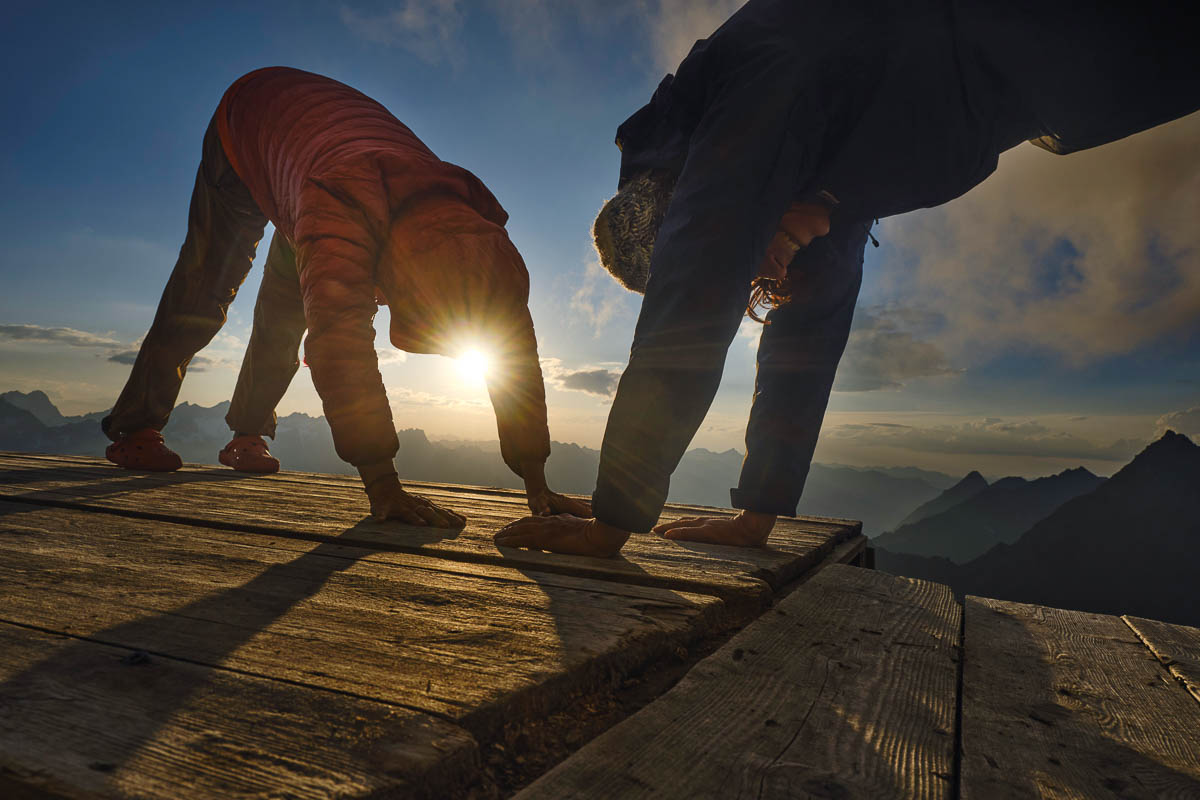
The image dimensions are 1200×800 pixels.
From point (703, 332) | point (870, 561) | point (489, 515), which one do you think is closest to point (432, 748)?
point (703, 332)

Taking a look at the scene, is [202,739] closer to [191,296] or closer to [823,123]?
[823,123]

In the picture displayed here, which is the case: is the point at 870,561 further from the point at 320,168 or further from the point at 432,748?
the point at 320,168

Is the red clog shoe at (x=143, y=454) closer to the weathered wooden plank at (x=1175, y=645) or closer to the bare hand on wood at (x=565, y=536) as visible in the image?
the bare hand on wood at (x=565, y=536)

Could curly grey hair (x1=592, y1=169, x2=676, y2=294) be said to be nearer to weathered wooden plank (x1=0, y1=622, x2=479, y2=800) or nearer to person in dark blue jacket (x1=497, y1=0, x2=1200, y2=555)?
person in dark blue jacket (x1=497, y1=0, x2=1200, y2=555)

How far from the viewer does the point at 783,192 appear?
1462 mm

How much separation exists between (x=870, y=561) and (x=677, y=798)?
277 cm

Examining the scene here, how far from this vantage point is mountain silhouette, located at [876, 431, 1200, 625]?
2825 centimetres

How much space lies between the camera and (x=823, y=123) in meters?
1.46

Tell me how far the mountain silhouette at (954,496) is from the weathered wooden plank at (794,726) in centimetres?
6864

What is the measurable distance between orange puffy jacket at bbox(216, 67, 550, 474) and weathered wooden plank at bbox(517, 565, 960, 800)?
1478 millimetres

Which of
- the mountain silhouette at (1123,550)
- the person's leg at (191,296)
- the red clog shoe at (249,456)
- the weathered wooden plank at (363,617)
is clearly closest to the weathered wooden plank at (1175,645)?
the weathered wooden plank at (363,617)

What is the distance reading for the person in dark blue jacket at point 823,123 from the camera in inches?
50.3

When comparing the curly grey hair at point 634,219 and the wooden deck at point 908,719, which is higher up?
the curly grey hair at point 634,219

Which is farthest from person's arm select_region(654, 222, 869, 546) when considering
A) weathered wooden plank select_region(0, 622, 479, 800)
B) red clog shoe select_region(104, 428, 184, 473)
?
red clog shoe select_region(104, 428, 184, 473)
